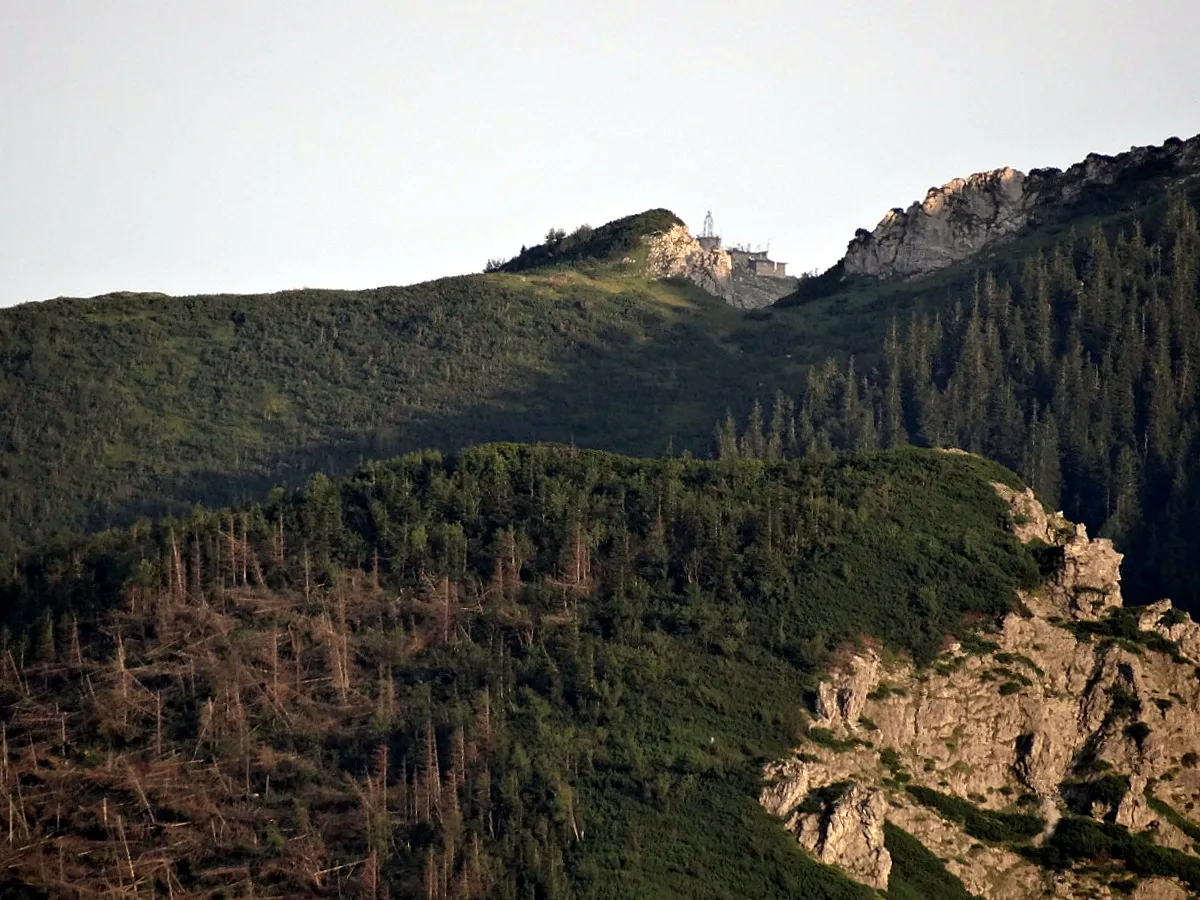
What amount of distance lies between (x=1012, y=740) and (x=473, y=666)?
3525cm

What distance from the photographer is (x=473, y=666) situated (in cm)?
13988

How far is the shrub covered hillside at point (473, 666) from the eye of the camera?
123500mm

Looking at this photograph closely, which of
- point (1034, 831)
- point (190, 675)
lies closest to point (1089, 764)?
point (1034, 831)

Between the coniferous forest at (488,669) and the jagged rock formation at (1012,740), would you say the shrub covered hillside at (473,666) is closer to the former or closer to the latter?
the coniferous forest at (488,669)

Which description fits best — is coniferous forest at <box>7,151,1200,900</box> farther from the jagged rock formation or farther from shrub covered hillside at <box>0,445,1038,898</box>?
the jagged rock formation

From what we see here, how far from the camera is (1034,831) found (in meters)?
133

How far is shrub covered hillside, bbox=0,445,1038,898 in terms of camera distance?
123500mm

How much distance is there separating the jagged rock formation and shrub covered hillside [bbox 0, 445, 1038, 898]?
7.58 ft

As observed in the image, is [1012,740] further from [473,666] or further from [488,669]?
[473,666]

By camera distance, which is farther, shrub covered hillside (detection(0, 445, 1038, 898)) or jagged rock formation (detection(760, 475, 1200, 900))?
jagged rock formation (detection(760, 475, 1200, 900))

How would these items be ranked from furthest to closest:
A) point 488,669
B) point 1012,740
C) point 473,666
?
1. point 473,666
2. point 488,669
3. point 1012,740

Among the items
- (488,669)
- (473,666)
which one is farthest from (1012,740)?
(473,666)

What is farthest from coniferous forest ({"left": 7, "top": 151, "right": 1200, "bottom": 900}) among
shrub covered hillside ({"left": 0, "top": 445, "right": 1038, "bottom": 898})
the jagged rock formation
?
the jagged rock formation

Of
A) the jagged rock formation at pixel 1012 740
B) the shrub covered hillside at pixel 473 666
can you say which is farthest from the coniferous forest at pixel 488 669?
the jagged rock formation at pixel 1012 740
